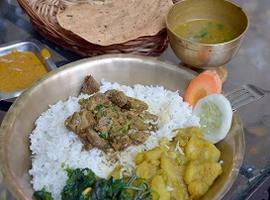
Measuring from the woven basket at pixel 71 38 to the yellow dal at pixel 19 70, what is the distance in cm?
18

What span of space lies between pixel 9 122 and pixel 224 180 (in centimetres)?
93

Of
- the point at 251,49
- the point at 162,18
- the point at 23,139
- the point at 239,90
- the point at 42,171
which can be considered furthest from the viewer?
the point at 251,49

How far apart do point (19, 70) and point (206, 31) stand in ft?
3.34

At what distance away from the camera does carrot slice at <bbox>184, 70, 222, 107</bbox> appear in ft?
6.77

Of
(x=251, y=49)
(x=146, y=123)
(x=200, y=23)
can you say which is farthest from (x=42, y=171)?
(x=251, y=49)

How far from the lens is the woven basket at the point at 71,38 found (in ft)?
7.74

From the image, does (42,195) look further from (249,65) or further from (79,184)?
(249,65)

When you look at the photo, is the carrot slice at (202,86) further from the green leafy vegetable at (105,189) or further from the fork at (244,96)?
the green leafy vegetable at (105,189)

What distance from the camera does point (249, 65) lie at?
2574 millimetres

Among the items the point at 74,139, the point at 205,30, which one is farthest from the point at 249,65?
the point at 74,139

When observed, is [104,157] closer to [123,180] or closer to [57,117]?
[123,180]

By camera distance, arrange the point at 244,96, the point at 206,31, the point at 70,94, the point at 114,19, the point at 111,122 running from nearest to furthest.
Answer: the point at 111,122, the point at 244,96, the point at 70,94, the point at 206,31, the point at 114,19

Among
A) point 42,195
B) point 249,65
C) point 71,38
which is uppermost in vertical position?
point 71,38

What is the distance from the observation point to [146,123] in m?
1.99
